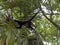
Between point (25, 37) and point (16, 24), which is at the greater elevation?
point (16, 24)

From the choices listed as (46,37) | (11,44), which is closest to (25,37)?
(11,44)

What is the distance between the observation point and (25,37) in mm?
2799

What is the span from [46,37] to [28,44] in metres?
0.92

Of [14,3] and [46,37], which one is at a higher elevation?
[14,3]

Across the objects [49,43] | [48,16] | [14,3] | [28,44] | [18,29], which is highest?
[14,3]

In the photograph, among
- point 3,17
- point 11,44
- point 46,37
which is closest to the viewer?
point 11,44

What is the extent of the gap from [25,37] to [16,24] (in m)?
0.26

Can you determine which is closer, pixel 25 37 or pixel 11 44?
pixel 11 44

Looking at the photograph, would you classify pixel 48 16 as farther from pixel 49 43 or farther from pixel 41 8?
pixel 49 43

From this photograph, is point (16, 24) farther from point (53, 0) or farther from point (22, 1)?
point (53, 0)

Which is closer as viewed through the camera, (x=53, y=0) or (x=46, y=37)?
(x=53, y=0)

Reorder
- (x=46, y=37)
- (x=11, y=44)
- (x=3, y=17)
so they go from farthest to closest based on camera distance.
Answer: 1. (x=46, y=37)
2. (x=3, y=17)
3. (x=11, y=44)

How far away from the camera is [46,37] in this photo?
142 inches

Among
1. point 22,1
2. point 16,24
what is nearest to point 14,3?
point 22,1
